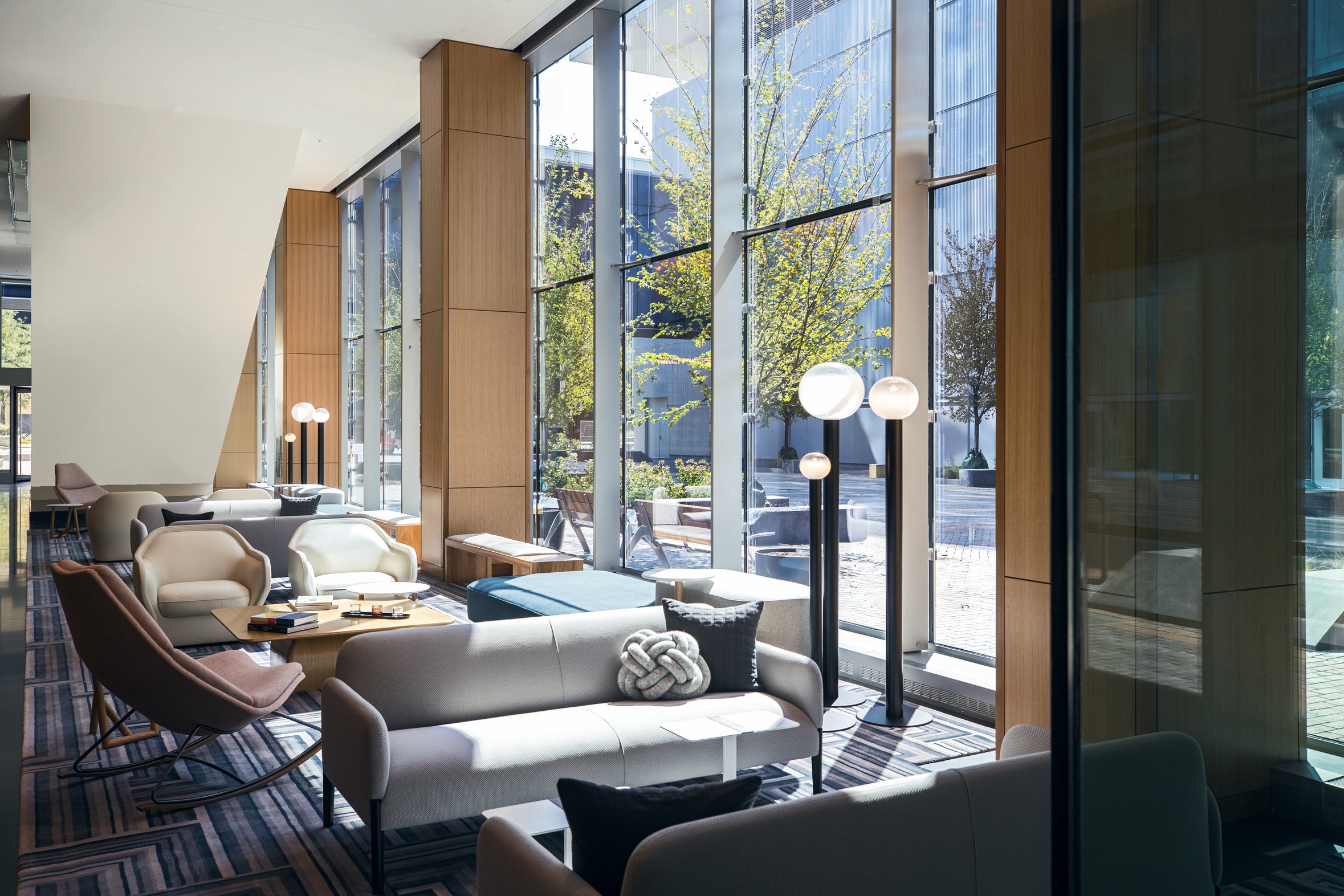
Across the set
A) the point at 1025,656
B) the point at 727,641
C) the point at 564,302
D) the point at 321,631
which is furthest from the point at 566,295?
the point at 1025,656

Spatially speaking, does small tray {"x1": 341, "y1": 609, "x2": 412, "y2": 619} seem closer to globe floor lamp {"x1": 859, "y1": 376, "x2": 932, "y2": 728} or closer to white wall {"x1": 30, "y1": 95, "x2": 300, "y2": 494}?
globe floor lamp {"x1": 859, "y1": 376, "x2": 932, "y2": 728}

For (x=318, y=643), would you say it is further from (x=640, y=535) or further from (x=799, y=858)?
(x=799, y=858)

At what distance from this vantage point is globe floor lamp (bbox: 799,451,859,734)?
182 inches

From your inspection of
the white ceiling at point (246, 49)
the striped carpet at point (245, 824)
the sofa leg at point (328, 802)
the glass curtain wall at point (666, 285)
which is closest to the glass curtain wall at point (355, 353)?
the white ceiling at point (246, 49)

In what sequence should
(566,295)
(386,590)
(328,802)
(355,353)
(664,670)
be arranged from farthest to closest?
(355,353) < (566,295) < (386,590) < (664,670) < (328,802)

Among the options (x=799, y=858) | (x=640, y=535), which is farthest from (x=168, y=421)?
(x=799, y=858)

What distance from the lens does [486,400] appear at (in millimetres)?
8789

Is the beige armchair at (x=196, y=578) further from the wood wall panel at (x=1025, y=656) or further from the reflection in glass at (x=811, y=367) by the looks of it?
the wood wall panel at (x=1025, y=656)

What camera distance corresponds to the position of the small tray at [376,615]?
16.6 feet

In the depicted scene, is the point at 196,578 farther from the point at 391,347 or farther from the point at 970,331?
the point at 391,347

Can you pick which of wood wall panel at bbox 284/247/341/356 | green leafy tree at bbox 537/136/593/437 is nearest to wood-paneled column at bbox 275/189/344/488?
wood wall panel at bbox 284/247/341/356

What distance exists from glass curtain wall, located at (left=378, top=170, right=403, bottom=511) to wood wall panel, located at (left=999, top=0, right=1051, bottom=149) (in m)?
9.52

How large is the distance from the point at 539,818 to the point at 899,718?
2705mm

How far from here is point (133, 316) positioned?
1052 centimetres
